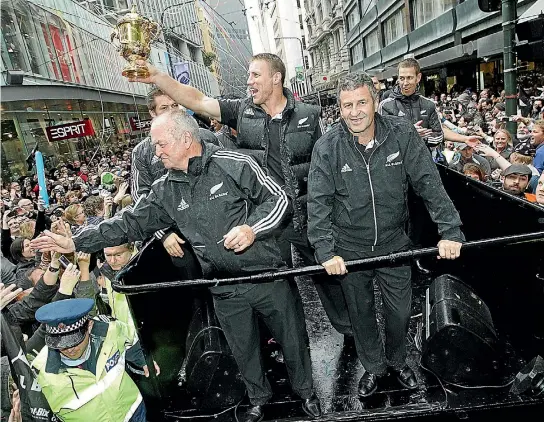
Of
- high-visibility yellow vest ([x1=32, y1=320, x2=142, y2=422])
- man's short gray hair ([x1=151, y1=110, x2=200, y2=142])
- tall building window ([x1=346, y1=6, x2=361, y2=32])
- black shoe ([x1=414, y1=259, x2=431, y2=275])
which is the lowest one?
black shoe ([x1=414, y1=259, x2=431, y2=275])

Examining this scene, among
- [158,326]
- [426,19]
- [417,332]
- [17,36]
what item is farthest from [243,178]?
[426,19]

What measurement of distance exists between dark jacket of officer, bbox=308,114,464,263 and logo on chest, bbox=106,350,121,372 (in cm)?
144

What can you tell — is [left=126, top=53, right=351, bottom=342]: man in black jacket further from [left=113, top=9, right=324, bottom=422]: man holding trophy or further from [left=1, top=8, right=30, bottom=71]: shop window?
[left=1, top=8, right=30, bottom=71]: shop window

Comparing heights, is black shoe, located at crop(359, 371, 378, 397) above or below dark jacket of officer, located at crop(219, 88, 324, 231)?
below

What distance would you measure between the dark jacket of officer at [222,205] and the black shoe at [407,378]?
1070 mm

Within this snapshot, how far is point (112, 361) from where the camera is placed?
110 inches

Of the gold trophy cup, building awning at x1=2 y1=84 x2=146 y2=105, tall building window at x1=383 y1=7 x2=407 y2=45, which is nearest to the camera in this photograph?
the gold trophy cup

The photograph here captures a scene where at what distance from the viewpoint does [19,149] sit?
58.0 feet

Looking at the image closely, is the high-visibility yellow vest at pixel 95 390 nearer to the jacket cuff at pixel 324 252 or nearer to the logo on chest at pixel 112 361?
the logo on chest at pixel 112 361

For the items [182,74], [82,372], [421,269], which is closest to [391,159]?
[421,269]

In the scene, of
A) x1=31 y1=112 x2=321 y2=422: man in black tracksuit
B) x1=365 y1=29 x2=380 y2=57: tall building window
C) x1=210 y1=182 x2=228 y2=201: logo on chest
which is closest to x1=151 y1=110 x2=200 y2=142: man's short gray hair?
x1=31 y1=112 x2=321 y2=422: man in black tracksuit

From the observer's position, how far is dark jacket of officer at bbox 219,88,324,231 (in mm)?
3412

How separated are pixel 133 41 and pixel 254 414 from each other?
2.71 m

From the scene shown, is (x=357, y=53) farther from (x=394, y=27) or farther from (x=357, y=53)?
(x=394, y=27)
